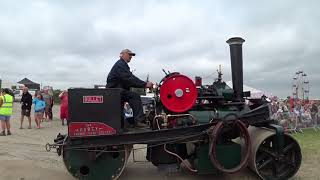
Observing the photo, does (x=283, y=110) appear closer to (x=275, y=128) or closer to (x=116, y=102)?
(x=275, y=128)

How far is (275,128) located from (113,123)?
2670mm

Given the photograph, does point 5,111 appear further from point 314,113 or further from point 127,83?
point 314,113

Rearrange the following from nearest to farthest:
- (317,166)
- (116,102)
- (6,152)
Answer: (116,102)
(317,166)
(6,152)

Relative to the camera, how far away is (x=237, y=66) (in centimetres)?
839

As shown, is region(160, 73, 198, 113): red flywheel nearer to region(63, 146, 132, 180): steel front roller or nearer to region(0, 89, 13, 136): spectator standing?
region(63, 146, 132, 180): steel front roller

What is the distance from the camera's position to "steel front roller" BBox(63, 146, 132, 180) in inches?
282

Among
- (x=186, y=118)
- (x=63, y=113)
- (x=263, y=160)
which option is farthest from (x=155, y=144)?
(x=63, y=113)

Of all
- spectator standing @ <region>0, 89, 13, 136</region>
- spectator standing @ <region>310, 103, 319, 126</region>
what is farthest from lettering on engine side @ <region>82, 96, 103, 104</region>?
spectator standing @ <region>310, 103, 319, 126</region>

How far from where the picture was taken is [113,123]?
23.2 feet

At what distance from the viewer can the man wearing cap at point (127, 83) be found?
24.8 ft

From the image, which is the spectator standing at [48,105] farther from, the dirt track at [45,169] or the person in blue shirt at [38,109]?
the dirt track at [45,169]

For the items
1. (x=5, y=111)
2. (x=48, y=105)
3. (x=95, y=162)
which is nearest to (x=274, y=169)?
(x=95, y=162)

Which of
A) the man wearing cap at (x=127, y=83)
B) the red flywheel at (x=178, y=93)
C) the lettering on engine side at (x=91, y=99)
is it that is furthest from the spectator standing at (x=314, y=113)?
the lettering on engine side at (x=91, y=99)

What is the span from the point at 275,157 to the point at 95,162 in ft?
9.65
